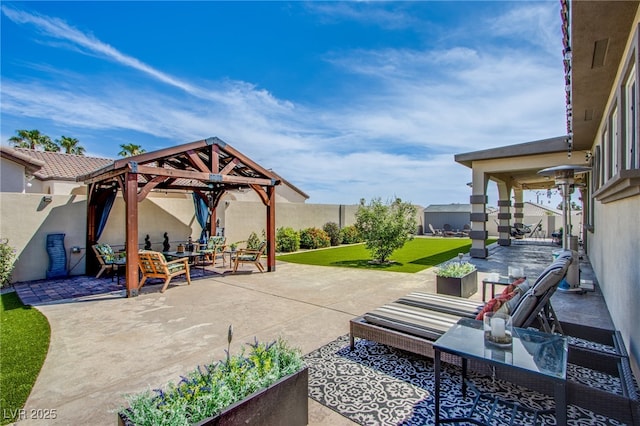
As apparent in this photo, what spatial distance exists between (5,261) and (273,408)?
8867 mm

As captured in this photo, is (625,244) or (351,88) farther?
(351,88)

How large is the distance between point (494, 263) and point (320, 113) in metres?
9.98

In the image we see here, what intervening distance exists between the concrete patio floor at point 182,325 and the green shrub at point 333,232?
8.90m

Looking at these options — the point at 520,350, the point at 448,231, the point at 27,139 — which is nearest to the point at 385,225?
the point at 520,350

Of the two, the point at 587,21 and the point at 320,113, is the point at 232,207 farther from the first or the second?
the point at 587,21

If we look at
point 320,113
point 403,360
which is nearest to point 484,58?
point 403,360

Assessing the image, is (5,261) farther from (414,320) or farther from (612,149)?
(612,149)

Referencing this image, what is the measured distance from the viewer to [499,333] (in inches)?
91.4

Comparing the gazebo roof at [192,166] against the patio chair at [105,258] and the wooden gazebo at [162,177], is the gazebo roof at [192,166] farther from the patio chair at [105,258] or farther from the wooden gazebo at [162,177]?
the patio chair at [105,258]

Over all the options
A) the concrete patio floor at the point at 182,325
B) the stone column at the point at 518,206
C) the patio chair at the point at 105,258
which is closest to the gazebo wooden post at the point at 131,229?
the concrete patio floor at the point at 182,325

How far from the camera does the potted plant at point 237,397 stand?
1769 mm

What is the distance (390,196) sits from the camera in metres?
11.3

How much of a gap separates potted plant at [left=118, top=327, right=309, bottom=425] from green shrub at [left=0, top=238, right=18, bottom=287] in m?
8.17

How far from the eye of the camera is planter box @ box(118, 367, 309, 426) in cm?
183
